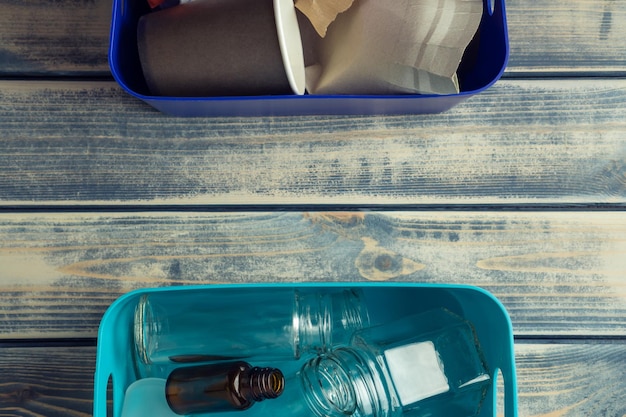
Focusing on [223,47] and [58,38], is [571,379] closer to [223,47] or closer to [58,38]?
[223,47]

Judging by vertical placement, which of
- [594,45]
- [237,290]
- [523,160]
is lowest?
[237,290]

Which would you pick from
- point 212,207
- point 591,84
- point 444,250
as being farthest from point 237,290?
point 591,84

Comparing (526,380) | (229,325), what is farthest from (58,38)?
(526,380)

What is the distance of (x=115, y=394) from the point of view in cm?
59

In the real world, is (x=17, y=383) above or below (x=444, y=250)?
below

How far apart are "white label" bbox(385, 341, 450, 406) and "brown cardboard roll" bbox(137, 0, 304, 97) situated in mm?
265

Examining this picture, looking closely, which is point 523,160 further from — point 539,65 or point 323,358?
point 323,358

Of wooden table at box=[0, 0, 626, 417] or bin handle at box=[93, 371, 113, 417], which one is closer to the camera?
bin handle at box=[93, 371, 113, 417]

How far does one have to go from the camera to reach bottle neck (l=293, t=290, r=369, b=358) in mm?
628

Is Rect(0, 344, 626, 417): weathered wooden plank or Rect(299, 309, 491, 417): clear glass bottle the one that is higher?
Rect(299, 309, 491, 417): clear glass bottle

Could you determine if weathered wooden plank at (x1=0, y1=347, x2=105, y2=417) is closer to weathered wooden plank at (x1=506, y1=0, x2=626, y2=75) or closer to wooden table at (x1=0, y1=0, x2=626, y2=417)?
wooden table at (x1=0, y1=0, x2=626, y2=417)

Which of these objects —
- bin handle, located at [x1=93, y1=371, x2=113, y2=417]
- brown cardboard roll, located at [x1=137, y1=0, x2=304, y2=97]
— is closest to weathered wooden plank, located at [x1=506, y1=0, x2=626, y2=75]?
brown cardboard roll, located at [x1=137, y1=0, x2=304, y2=97]

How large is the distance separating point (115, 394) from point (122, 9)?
0.36m

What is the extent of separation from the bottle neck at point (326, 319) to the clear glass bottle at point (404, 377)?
0.03 meters
